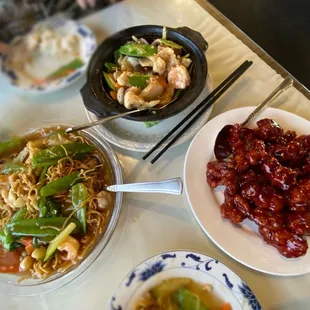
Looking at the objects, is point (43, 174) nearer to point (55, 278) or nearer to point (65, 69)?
point (55, 278)

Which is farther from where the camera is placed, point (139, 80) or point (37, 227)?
point (139, 80)

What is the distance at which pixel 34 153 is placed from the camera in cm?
93

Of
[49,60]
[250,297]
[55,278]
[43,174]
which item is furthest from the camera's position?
[43,174]

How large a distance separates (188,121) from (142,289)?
44 cm

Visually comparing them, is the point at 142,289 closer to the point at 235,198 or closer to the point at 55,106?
the point at 235,198

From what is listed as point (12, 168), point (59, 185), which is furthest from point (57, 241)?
point (12, 168)

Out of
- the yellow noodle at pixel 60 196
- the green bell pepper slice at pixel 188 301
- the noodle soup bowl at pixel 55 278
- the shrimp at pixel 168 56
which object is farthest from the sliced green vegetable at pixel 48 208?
the shrimp at pixel 168 56

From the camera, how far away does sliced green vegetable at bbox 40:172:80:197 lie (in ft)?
2.88

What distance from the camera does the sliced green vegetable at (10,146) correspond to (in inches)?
38.8

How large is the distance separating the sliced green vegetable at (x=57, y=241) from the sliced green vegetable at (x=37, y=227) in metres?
0.02

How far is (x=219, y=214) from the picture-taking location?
0.83 m

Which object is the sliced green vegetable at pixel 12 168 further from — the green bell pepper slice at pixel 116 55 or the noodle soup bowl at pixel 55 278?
the green bell pepper slice at pixel 116 55

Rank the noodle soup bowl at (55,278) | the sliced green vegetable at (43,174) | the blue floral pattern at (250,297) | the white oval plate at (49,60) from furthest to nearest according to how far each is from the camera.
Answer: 1. the sliced green vegetable at (43,174)
2. the noodle soup bowl at (55,278)
3. the blue floral pattern at (250,297)
4. the white oval plate at (49,60)

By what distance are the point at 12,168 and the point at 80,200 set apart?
0.21m
